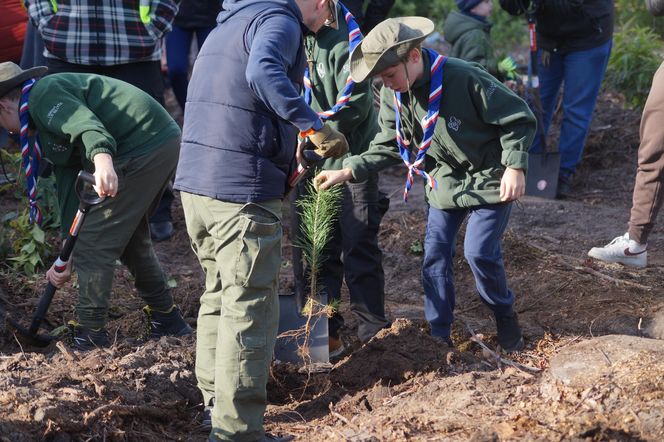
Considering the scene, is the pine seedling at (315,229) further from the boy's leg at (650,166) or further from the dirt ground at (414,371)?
the boy's leg at (650,166)

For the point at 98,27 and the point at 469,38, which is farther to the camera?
the point at 469,38

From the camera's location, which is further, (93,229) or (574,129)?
(574,129)

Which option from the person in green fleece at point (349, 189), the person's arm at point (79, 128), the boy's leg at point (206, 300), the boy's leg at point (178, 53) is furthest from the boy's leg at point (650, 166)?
the boy's leg at point (178, 53)

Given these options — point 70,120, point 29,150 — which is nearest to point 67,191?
point 29,150

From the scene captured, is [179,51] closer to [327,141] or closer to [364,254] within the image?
[364,254]

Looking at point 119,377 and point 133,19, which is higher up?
point 133,19

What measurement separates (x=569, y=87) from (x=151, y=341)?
4.43 metres

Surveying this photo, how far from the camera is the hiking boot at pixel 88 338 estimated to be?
15.6ft

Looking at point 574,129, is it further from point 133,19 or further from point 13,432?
point 13,432

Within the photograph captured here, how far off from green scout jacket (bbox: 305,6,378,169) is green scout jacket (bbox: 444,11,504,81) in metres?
3.03

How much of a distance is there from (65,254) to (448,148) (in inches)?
78.3

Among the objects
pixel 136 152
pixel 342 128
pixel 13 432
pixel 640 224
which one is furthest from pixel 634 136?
pixel 13 432

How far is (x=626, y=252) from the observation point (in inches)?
234

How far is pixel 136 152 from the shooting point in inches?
184
